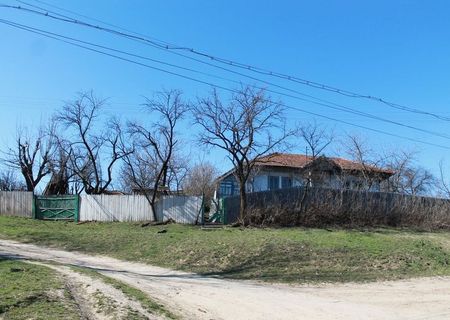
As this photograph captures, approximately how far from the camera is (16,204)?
37.2 metres

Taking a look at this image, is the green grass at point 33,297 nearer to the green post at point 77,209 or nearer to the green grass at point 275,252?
the green grass at point 275,252

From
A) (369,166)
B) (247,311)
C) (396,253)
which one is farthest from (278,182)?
(247,311)

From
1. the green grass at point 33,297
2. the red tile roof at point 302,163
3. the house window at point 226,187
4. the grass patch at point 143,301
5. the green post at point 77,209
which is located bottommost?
the grass patch at point 143,301

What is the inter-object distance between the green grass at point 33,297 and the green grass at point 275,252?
6513 millimetres

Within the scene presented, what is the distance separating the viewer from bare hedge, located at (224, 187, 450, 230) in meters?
28.1

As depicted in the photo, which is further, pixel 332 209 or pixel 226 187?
pixel 226 187

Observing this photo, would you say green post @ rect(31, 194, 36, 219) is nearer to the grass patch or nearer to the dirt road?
the dirt road

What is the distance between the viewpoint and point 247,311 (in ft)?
33.6

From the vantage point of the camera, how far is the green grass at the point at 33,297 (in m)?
7.69

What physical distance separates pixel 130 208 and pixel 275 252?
15921 mm

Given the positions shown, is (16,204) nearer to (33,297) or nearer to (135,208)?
(135,208)

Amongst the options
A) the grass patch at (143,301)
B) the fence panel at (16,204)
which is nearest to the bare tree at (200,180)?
the fence panel at (16,204)

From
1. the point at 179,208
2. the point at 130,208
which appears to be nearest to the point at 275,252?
the point at 179,208

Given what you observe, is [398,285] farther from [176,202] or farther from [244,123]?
[176,202]
